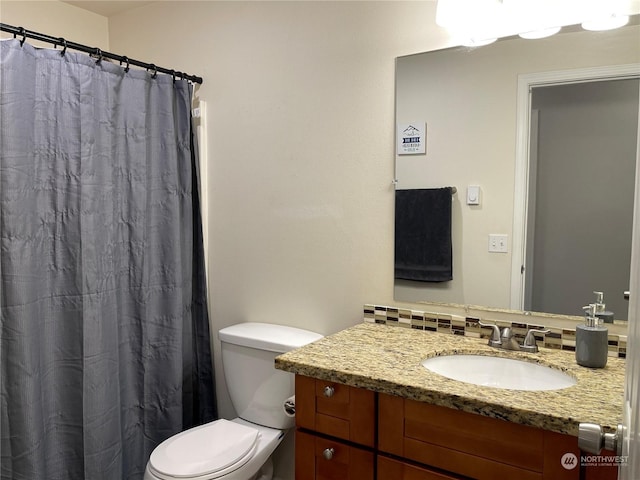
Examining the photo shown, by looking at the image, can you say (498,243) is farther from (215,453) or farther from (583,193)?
(215,453)

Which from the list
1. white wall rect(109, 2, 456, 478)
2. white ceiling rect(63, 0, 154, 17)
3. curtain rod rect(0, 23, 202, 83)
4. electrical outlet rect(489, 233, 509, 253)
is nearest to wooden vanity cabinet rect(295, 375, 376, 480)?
white wall rect(109, 2, 456, 478)

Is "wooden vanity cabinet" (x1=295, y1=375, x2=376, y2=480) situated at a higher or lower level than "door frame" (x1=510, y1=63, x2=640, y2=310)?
lower

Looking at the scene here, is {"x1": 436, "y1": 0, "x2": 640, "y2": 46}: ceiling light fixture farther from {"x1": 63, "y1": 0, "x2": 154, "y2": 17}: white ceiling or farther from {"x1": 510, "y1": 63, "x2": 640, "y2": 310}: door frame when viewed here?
{"x1": 63, "y1": 0, "x2": 154, "y2": 17}: white ceiling

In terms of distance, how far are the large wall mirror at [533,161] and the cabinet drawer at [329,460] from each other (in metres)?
0.64

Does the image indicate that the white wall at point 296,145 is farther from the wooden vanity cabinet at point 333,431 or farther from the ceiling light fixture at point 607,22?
the wooden vanity cabinet at point 333,431

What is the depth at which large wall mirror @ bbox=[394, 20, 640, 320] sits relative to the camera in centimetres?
142

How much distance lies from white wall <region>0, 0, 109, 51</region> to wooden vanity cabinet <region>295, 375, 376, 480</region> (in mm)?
2119

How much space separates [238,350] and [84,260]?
2.33 feet

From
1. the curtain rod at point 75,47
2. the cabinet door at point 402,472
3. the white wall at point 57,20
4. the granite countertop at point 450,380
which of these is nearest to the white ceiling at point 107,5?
the white wall at point 57,20

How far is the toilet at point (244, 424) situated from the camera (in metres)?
1.62

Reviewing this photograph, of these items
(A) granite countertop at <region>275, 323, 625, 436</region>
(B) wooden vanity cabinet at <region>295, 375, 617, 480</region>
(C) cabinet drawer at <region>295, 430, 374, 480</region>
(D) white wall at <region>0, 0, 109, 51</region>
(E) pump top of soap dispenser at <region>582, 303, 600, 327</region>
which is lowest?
(C) cabinet drawer at <region>295, 430, 374, 480</region>

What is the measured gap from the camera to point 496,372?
1474mm

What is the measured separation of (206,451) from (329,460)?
0.56 m

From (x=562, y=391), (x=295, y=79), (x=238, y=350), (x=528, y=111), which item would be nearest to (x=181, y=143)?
(x=295, y=79)
